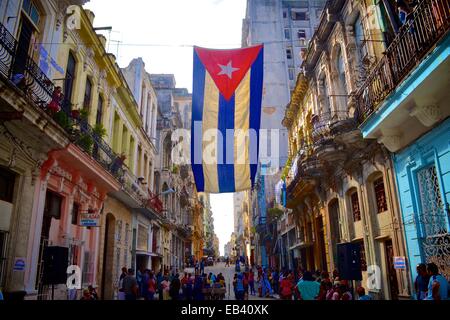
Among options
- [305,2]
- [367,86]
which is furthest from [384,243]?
[305,2]

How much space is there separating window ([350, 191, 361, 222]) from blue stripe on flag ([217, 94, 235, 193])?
18.7 feet

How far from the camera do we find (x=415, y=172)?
8836mm

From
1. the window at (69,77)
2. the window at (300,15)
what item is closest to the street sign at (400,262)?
the window at (69,77)

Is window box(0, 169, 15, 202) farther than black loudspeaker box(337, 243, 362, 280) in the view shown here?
No

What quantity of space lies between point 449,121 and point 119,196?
40.7 ft

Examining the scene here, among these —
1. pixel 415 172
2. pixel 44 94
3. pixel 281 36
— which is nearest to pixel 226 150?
pixel 415 172

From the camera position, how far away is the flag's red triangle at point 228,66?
880 centimetres

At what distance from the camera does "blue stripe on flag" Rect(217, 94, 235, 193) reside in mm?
8781

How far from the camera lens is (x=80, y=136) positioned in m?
10.4

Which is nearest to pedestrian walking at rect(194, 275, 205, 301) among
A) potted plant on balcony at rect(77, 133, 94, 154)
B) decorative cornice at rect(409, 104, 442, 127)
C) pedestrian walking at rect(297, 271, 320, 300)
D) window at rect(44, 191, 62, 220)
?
window at rect(44, 191, 62, 220)

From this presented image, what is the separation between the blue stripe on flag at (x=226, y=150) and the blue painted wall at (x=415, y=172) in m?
4.47

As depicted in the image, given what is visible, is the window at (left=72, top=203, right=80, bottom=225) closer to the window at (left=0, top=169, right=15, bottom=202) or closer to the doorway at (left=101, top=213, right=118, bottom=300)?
the doorway at (left=101, top=213, right=118, bottom=300)

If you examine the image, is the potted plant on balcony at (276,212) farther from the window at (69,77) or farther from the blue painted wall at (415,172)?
the window at (69,77)
